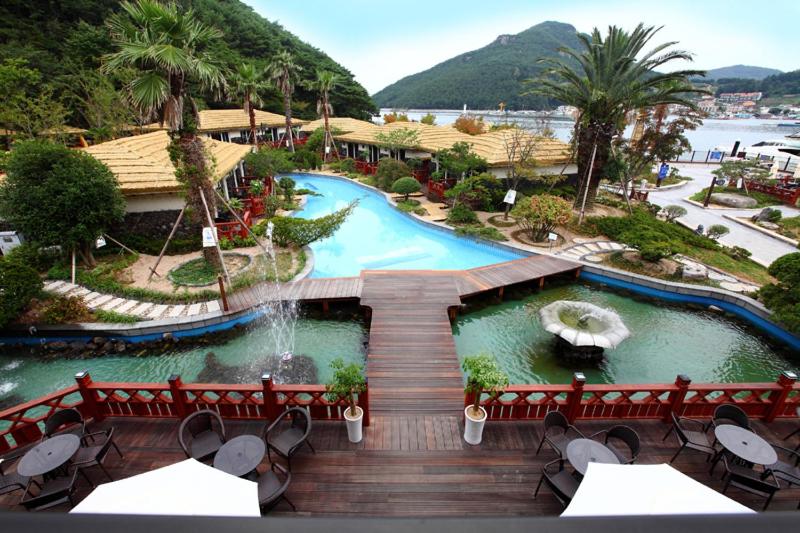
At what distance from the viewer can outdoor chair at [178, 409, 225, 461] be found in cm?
618

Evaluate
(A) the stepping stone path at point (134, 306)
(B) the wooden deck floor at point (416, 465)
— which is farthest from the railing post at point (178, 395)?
(A) the stepping stone path at point (134, 306)

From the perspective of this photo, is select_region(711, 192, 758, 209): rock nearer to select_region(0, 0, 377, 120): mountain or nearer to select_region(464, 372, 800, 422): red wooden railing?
select_region(464, 372, 800, 422): red wooden railing

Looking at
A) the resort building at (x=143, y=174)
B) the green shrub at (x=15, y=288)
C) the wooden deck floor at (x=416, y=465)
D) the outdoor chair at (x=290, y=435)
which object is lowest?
the wooden deck floor at (x=416, y=465)

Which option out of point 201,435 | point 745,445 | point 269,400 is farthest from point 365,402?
point 745,445

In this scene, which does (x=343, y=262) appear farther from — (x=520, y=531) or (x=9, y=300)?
(x=520, y=531)

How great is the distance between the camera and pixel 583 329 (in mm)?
9820

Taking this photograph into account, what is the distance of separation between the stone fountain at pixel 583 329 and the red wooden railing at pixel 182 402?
18.7 feet

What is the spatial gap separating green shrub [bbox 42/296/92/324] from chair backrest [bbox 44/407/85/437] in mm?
5138

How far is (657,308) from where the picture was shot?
42.2 ft

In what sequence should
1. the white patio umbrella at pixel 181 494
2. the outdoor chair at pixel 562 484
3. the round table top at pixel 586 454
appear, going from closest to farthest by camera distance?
the white patio umbrella at pixel 181 494
the outdoor chair at pixel 562 484
the round table top at pixel 586 454

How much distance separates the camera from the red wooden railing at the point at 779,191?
23.1m

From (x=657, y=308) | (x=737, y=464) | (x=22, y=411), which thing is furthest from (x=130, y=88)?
(x=657, y=308)

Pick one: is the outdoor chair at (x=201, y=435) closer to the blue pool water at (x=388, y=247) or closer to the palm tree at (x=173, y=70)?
the palm tree at (x=173, y=70)

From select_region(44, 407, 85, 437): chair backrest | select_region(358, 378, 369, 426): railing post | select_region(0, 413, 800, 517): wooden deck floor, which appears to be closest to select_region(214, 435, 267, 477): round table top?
select_region(0, 413, 800, 517): wooden deck floor
